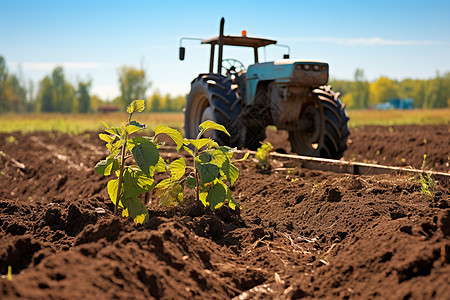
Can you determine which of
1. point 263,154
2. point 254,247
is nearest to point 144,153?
point 254,247

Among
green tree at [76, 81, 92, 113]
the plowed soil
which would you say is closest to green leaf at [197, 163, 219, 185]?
the plowed soil

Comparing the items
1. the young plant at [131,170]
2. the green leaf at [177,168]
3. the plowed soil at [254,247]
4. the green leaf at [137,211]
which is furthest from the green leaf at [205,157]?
the green leaf at [137,211]

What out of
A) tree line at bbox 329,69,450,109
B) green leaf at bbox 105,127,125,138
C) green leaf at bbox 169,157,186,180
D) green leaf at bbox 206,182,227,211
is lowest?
green leaf at bbox 206,182,227,211

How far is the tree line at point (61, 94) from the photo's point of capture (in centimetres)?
8219

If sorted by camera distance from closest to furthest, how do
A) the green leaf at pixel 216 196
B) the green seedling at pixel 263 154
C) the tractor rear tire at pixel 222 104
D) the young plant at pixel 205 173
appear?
1. the young plant at pixel 205 173
2. the green leaf at pixel 216 196
3. the green seedling at pixel 263 154
4. the tractor rear tire at pixel 222 104

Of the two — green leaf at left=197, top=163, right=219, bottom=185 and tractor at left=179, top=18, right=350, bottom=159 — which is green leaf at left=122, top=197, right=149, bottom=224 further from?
tractor at left=179, top=18, right=350, bottom=159

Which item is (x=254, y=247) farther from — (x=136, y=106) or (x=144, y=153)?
(x=136, y=106)

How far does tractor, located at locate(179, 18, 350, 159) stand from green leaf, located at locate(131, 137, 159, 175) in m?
4.26

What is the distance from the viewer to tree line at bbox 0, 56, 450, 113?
83375 millimetres

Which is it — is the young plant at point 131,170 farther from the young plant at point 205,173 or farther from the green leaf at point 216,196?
the green leaf at point 216,196

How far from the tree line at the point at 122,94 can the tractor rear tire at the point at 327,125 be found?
69231 millimetres

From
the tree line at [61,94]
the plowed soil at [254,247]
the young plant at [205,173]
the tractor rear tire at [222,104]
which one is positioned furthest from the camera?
the tree line at [61,94]

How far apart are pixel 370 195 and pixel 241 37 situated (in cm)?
496

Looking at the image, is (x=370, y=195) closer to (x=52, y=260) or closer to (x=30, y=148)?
(x=52, y=260)
